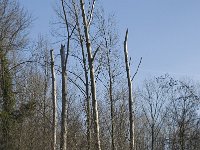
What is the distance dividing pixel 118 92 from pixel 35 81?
804cm

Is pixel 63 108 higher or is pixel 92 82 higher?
pixel 92 82

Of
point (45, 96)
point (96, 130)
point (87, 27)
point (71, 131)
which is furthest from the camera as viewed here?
point (45, 96)

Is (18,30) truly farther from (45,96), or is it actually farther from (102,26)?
(45,96)

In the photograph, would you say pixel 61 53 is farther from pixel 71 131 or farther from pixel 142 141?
pixel 142 141

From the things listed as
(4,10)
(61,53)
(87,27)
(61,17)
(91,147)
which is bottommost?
(91,147)

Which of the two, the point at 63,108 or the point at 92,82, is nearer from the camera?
the point at 63,108

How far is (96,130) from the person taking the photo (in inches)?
512

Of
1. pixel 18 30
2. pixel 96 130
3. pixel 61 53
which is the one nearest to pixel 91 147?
pixel 96 130

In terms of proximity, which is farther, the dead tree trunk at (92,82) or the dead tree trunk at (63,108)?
the dead tree trunk at (63,108)

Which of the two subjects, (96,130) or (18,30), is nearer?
(96,130)

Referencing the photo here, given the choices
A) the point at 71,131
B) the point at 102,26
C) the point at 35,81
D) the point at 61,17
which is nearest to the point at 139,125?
the point at 35,81

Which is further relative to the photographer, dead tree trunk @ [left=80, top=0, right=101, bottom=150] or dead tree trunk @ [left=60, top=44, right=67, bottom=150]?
dead tree trunk @ [left=60, top=44, right=67, bottom=150]

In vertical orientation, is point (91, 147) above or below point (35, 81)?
below

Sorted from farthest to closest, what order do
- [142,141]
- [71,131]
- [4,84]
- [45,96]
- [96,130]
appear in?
1. [142,141]
2. [45,96]
3. [71,131]
4. [4,84]
5. [96,130]
